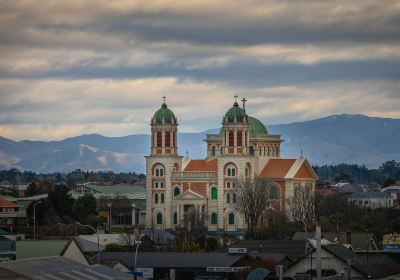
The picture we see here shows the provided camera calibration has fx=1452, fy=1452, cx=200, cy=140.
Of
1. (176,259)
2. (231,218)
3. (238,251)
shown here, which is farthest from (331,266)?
(231,218)

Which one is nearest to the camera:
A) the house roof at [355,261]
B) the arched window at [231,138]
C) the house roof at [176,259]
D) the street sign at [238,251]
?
the house roof at [355,261]

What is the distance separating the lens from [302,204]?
18400 centimetres

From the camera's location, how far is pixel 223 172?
198 meters

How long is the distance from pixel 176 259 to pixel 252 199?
8021 centimetres

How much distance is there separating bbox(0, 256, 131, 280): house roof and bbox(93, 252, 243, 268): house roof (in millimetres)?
15390

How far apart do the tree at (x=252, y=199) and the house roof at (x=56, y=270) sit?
95011 millimetres

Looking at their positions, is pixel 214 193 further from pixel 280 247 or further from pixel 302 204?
pixel 280 247

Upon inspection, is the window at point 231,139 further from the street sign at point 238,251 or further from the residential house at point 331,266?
the residential house at point 331,266

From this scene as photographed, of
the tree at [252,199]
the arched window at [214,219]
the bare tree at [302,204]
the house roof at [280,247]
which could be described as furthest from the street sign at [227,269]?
the arched window at [214,219]

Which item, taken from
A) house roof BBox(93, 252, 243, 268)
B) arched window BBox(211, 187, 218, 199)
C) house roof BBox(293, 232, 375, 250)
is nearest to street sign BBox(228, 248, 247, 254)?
house roof BBox(93, 252, 243, 268)

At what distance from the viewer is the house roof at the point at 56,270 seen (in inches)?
2953

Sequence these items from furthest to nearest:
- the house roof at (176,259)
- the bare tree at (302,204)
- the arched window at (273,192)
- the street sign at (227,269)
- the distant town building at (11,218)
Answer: the arched window at (273,192) < the distant town building at (11,218) < the bare tree at (302,204) < the house roof at (176,259) < the street sign at (227,269)

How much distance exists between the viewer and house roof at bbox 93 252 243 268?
104750mm

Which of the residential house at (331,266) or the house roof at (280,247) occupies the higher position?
the house roof at (280,247)
